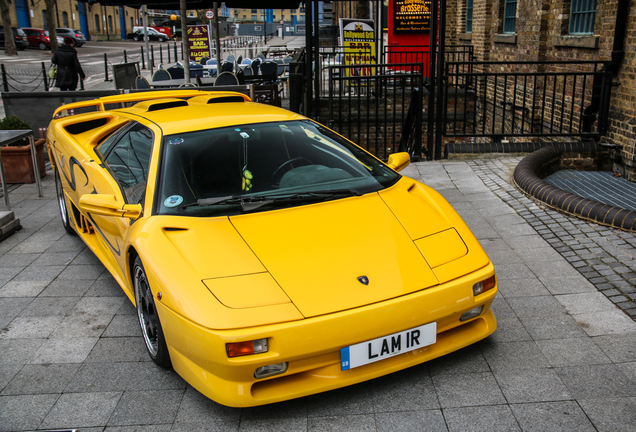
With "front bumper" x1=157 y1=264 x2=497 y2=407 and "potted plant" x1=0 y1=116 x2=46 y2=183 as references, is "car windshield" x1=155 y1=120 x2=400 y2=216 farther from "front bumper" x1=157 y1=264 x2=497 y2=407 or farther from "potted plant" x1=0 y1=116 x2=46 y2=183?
"potted plant" x1=0 y1=116 x2=46 y2=183

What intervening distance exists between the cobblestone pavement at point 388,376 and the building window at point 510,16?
8.47 meters

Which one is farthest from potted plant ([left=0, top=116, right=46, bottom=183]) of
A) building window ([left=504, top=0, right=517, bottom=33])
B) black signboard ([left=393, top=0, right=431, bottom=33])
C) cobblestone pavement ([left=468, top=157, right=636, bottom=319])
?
black signboard ([left=393, top=0, right=431, bottom=33])

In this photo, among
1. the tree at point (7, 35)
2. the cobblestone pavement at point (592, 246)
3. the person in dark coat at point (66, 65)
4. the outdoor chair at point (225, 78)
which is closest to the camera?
the cobblestone pavement at point (592, 246)

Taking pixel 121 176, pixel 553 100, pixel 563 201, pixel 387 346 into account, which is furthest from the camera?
pixel 553 100

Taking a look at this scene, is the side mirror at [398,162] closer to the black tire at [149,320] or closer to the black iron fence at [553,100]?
the black tire at [149,320]

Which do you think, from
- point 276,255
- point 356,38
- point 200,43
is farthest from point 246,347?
point 200,43

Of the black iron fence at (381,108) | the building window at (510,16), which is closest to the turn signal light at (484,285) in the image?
the black iron fence at (381,108)

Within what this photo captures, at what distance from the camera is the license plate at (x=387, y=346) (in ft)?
8.61

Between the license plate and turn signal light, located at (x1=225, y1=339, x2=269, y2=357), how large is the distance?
15.0 inches

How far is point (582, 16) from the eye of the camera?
28.5 feet

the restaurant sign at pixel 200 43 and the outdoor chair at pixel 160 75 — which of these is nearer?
the outdoor chair at pixel 160 75

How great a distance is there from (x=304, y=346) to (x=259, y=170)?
1.41 meters

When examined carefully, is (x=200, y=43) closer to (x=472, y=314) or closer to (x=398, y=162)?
(x=398, y=162)

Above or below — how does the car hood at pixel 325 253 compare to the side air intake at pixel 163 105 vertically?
below
